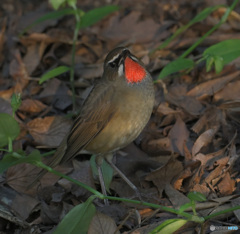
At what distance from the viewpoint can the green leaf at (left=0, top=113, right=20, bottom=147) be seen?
4043 mm

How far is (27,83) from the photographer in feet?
20.5

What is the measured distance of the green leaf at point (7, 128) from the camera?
13.3 feet

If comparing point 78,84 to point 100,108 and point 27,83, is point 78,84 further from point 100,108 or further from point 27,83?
point 100,108

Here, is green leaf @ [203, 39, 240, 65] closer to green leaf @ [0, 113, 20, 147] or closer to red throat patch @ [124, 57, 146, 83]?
red throat patch @ [124, 57, 146, 83]

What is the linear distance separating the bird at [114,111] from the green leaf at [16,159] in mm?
628

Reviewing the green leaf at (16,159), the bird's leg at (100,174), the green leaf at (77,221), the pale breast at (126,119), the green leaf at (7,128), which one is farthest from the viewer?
the bird's leg at (100,174)

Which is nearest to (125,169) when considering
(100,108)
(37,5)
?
(100,108)

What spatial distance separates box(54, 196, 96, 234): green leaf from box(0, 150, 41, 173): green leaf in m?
0.56

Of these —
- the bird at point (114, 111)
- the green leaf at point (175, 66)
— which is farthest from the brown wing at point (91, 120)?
the green leaf at point (175, 66)

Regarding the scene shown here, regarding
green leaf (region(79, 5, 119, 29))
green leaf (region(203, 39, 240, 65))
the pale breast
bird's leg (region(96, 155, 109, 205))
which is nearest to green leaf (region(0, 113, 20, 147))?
the pale breast

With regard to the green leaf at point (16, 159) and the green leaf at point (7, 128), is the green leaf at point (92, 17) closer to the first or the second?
the green leaf at point (7, 128)

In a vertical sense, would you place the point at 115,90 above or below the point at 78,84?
above

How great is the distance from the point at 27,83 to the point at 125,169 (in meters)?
2.03

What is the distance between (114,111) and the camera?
4500mm
